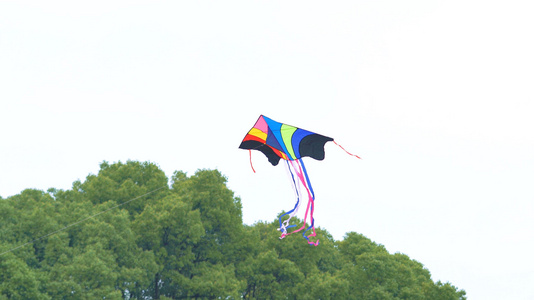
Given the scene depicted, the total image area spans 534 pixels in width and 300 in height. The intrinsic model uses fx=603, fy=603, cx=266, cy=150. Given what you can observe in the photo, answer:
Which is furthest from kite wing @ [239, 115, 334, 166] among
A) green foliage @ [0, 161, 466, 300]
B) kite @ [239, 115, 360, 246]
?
green foliage @ [0, 161, 466, 300]

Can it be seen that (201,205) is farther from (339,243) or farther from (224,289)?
(339,243)

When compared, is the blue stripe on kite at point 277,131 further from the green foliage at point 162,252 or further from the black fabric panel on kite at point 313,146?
the green foliage at point 162,252

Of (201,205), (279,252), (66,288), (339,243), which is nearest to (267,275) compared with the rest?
(279,252)

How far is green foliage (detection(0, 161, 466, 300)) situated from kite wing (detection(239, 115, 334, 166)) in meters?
13.8

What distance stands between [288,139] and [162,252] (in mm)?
17102

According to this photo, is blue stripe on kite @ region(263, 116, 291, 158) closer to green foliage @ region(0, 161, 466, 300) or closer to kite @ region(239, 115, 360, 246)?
kite @ region(239, 115, 360, 246)

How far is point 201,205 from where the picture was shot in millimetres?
37031

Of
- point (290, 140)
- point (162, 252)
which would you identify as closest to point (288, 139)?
point (290, 140)

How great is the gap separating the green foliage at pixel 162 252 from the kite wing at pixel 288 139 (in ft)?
45.2

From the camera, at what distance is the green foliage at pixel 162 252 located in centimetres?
3094

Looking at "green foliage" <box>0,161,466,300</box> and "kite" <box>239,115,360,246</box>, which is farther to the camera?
"green foliage" <box>0,161,466,300</box>

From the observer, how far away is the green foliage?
30938 millimetres

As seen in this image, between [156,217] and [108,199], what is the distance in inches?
177

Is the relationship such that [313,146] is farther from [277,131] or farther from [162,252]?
[162,252]
